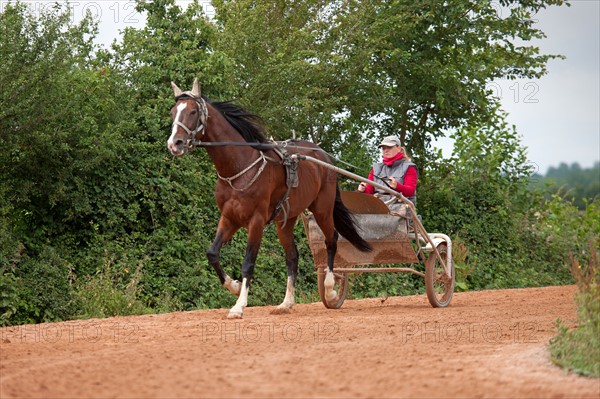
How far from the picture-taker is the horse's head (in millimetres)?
9273

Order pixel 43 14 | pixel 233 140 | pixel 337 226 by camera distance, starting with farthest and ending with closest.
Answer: pixel 43 14, pixel 337 226, pixel 233 140

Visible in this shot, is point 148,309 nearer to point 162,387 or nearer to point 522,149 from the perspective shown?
point 162,387

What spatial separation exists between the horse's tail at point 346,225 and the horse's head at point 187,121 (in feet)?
8.51

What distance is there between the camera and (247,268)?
10.1 meters

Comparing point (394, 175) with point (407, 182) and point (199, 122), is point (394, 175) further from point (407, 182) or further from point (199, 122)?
point (199, 122)

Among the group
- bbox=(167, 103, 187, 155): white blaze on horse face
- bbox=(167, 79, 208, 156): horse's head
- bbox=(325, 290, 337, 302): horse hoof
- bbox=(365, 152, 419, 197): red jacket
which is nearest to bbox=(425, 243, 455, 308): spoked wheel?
bbox=(365, 152, 419, 197): red jacket

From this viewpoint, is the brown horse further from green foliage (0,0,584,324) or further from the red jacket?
green foliage (0,0,584,324)

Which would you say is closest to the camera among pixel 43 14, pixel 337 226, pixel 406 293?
pixel 337 226

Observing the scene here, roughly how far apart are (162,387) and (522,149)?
17.3m

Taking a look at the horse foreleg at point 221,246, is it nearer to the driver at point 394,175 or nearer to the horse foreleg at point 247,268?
the horse foreleg at point 247,268

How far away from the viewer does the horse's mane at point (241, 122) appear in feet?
33.5

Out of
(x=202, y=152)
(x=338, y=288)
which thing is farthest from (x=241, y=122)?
(x=202, y=152)

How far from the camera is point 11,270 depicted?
11914mm

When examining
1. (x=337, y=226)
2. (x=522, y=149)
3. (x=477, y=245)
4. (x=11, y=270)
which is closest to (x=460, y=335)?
(x=337, y=226)
